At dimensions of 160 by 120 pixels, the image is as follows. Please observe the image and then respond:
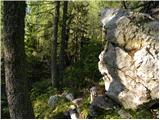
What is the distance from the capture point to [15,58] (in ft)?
22.9

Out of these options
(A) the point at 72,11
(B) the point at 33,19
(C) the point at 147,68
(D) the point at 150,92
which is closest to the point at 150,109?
(D) the point at 150,92

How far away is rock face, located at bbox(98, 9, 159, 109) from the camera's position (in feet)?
28.4

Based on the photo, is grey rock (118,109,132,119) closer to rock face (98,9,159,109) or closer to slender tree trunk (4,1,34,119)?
rock face (98,9,159,109)

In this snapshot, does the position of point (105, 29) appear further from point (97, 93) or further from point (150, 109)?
point (150, 109)

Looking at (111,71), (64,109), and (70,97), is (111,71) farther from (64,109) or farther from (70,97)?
(70,97)

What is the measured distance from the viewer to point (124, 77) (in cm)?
934

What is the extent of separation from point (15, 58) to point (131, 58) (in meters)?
3.32

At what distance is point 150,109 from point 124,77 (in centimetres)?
105

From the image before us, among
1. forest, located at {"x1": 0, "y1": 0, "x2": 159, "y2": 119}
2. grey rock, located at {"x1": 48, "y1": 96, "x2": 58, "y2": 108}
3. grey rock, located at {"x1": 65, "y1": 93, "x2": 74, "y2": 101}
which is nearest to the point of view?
forest, located at {"x1": 0, "y1": 0, "x2": 159, "y2": 119}

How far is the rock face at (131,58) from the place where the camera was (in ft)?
28.4

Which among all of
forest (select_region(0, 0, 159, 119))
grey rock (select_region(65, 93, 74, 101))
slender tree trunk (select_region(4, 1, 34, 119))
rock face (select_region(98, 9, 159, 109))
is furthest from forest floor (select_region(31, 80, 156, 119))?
slender tree trunk (select_region(4, 1, 34, 119))

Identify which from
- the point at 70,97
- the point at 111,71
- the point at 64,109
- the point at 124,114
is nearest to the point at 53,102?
the point at 70,97

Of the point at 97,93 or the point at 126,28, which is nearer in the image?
the point at 126,28

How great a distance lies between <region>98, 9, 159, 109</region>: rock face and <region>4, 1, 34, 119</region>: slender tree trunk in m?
2.92
